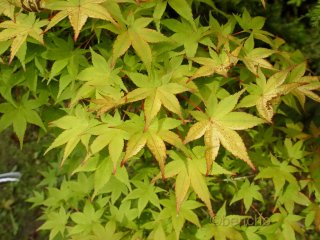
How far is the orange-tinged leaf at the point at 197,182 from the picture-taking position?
1487 mm

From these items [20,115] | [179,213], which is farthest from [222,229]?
[20,115]

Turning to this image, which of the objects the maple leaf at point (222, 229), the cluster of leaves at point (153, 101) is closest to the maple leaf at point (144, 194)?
the cluster of leaves at point (153, 101)

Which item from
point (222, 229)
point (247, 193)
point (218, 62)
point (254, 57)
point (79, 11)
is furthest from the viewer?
point (247, 193)

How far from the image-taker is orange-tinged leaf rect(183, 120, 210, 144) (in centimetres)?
143

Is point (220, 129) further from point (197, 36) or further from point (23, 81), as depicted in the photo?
point (23, 81)

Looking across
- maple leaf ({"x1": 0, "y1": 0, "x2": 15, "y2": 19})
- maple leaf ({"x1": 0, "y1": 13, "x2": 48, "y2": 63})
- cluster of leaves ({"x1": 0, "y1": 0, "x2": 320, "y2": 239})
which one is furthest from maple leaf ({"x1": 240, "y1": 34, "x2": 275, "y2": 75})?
maple leaf ({"x1": 0, "y1": 0, "x2": 15, "y2": 19})

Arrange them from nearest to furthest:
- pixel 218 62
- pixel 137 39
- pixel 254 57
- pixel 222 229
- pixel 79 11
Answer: pixel 79 11 → pixel 137 39 → pixel 218 62 → pixel 254 57 → pixel 222 229

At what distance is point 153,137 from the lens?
1420 mm

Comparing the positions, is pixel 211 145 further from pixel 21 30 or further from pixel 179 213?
pixel 21 30

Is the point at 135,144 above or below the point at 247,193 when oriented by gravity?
above

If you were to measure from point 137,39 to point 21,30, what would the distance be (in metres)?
0.47

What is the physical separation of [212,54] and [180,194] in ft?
1.94

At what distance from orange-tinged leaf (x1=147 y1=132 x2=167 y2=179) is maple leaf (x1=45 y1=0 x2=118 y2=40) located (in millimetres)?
435

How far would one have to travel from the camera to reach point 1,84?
1829 mm
